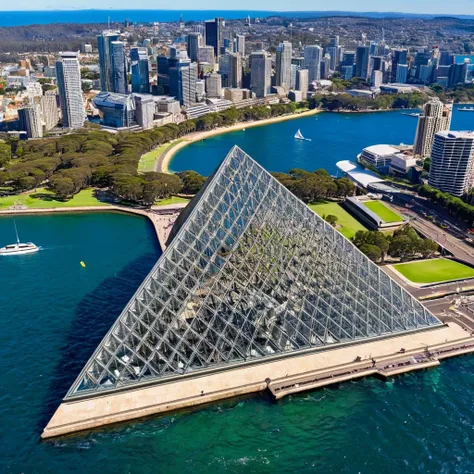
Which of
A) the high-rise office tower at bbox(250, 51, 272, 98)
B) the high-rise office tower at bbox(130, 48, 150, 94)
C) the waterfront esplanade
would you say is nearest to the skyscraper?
the high-rise office tower at bbox(130, 48, 150, 94)

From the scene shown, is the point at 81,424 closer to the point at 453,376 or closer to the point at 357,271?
the point at 357,271

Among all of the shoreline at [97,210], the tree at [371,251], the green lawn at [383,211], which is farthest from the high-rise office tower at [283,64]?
the tree at [371,251]

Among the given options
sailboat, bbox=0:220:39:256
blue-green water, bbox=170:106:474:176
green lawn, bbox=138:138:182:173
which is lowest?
blue-green water, bbox=170:106:474:176

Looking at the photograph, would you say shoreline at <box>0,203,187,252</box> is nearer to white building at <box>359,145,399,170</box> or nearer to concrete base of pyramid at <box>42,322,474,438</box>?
concrete base of pyramid at <box>42,322,474,438</box>

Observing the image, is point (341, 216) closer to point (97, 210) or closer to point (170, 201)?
point (170, 201)

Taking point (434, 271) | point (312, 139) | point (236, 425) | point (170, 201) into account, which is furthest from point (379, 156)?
point (236, 425)

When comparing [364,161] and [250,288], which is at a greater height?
[250,288]

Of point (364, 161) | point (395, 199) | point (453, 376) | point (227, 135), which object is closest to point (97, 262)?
point (453, 376)
